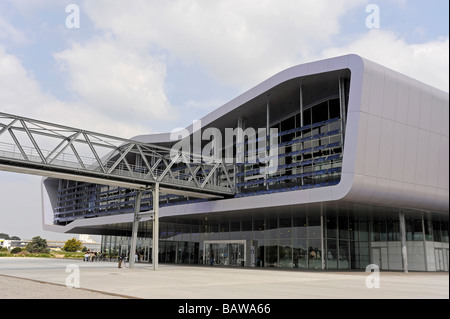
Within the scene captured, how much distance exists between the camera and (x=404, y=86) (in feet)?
88.2

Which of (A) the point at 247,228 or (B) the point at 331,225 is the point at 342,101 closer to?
(B) the point at 331,225

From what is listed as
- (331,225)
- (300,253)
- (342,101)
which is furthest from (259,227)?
(342,101)

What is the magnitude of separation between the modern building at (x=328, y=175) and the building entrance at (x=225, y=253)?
3.9 inches

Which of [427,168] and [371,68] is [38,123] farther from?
[427,168]

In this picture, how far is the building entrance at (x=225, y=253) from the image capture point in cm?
3869

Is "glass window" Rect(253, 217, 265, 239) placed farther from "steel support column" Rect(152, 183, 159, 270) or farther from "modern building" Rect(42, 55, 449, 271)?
"steel support column" Rect(152, 183, 159, 270)

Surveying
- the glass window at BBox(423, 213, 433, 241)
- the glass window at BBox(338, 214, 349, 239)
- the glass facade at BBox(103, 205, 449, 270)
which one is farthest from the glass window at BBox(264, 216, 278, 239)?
the glass window at BBox(423, 213, 433, 241)

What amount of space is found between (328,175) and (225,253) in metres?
15.4

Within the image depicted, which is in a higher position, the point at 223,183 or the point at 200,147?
the point at 200,147

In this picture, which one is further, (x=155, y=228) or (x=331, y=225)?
(x=331, y=225)

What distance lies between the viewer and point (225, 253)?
134ft

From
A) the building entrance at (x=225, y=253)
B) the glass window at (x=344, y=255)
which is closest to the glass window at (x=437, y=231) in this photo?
the glass window at (x=344, y=255)
